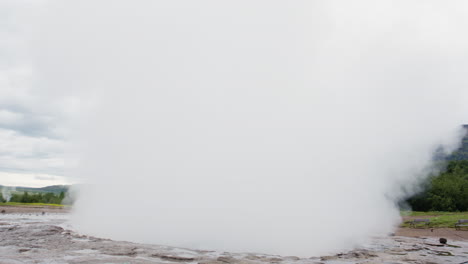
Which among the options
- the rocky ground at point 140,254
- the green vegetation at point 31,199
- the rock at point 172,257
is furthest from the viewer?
the green vegetation at point 31,199

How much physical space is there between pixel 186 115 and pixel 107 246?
6.37 m

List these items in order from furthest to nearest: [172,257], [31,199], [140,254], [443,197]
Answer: [31,199], [443,197], [140,254], [172,257]

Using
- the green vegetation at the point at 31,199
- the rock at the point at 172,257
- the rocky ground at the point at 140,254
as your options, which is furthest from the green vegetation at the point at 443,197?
the green vegetation at the point at 31,199

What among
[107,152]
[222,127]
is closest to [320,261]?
[222,127]

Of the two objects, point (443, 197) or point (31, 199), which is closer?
point (443, 197)

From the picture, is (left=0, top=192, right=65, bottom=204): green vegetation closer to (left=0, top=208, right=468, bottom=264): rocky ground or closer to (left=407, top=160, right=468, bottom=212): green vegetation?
(left=0, top=208, right=468, bottom=264): rocky ground

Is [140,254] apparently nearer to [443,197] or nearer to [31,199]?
[443,197]

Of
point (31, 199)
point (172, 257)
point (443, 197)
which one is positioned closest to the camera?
point (172, 257)

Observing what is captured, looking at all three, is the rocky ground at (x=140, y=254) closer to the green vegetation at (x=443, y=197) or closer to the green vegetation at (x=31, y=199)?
the green vegetation at (x=443, y=197)

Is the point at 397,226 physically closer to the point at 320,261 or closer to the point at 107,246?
the point at 320,261

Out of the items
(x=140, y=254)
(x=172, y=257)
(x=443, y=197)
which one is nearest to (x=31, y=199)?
(x=443, y=197)

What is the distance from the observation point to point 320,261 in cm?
980

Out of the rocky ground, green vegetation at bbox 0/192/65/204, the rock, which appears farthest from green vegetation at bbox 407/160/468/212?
green vegetation at bbox 0/192/65/204

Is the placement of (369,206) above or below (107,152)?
below
